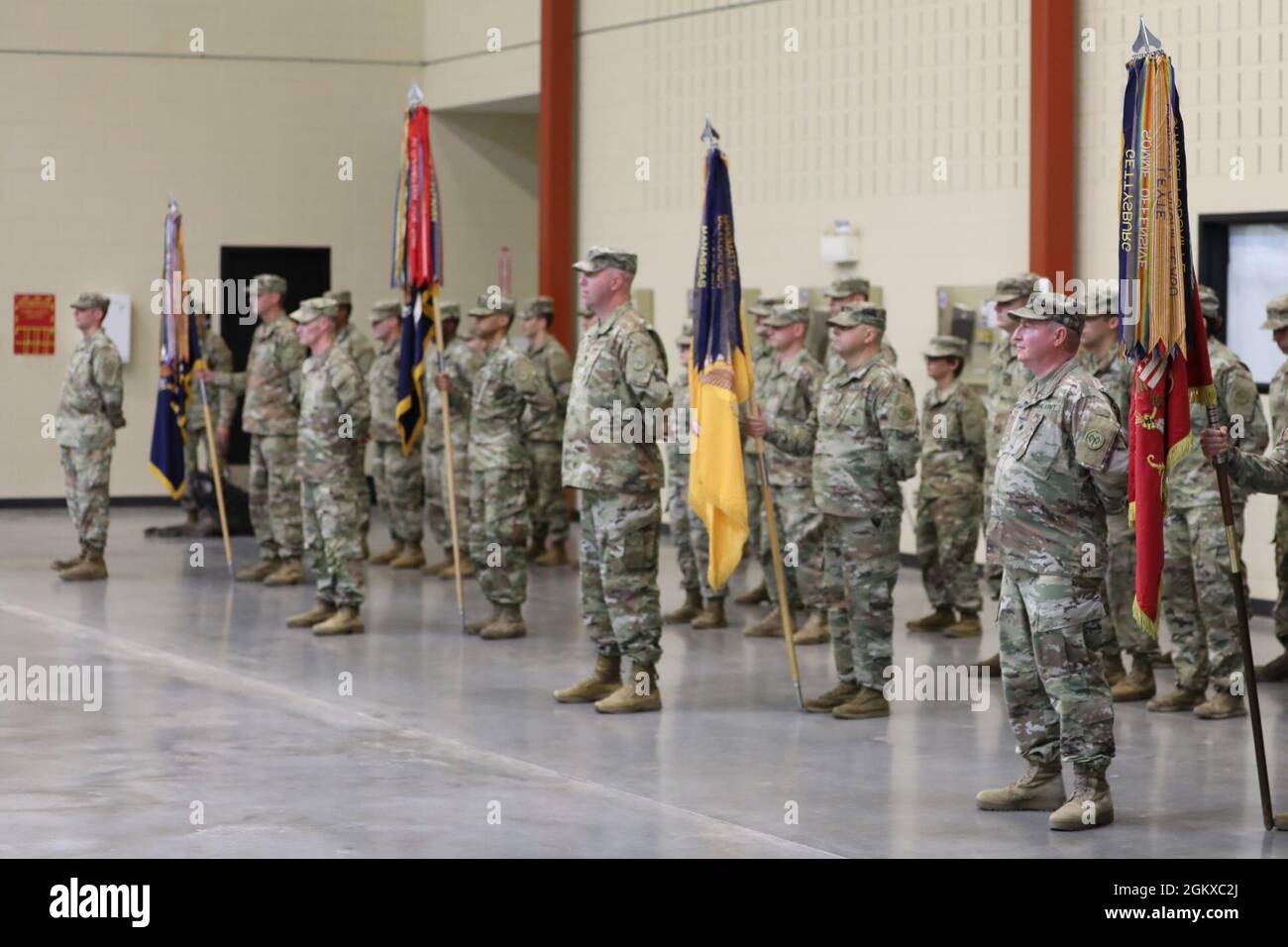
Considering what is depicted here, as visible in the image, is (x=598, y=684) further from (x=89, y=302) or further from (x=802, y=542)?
(x=89, y=302)

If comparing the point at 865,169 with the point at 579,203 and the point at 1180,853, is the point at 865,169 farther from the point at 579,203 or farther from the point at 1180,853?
the point at 1180,853

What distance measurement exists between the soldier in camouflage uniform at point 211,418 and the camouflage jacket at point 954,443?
248 inches

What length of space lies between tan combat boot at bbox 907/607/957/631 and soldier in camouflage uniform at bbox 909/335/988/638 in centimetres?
7

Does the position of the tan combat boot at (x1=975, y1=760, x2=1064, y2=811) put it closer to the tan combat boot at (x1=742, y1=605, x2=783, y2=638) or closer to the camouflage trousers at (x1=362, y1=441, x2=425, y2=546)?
the tan combat boot at (x1=742, y1=605, x2=783, y2=638)

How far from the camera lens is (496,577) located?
10594 millimetres

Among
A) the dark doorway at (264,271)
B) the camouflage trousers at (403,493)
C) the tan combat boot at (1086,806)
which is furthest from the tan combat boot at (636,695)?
the dark doorway at (264,271)

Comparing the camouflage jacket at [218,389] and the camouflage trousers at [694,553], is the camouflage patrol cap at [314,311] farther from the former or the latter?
the camouflage jacket at [218,389]

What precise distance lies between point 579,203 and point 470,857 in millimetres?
11863

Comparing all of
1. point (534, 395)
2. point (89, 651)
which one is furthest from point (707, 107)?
point (89, 651)

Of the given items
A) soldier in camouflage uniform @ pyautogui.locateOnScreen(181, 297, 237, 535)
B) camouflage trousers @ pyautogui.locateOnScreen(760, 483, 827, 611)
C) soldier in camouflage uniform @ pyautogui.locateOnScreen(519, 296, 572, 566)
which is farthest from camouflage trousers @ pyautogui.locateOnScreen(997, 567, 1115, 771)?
soldier in camouflage uniform @ pyautogui.locateOnScreen(181, 297, 237, 535)

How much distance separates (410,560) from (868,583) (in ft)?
20.3

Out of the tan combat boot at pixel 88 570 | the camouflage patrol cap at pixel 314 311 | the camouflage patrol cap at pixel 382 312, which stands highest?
the camouflage patrol cap at pixel 382 312

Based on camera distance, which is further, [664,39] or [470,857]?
[664,39]

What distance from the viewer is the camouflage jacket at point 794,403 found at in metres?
10.7
